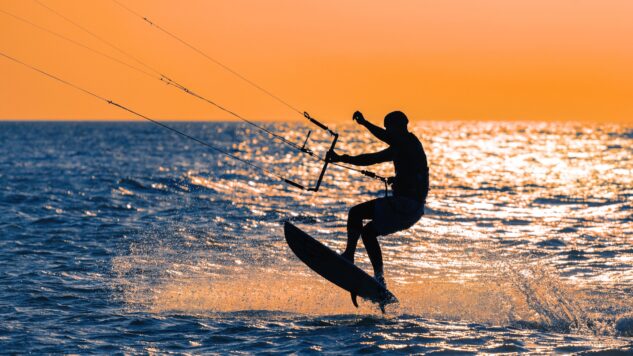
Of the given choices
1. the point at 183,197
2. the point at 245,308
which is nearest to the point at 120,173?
the point at 183,197

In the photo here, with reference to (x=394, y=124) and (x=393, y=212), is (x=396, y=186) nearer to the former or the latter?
(x=393, y=212)

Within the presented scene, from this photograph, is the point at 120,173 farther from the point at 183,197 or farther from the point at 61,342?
the point at 61,342

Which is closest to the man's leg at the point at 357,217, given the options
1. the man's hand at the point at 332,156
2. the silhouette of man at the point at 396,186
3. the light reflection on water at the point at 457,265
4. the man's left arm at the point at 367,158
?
the silhouette of man at the point at 396,186

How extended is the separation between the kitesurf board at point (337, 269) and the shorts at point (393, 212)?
0.66 m

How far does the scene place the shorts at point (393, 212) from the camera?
37.9ft

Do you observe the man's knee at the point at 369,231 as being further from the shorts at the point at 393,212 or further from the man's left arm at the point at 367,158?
the man's left arm at the point at 367,158

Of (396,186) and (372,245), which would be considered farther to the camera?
(372,245)

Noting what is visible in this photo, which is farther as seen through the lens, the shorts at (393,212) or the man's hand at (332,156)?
the shorts at (393,212)

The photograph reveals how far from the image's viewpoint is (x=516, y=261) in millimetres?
17734

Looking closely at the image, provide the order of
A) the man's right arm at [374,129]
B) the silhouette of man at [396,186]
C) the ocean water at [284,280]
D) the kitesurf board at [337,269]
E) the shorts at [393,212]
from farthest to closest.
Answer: the kitesurf board at [337,269], the shorts at [393,212], the silhouette of man at [396,186], the man's right arm at [374,129], the ocean water at [284,280]

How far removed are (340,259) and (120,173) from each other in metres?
37.1

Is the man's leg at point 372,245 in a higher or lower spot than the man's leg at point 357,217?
lower

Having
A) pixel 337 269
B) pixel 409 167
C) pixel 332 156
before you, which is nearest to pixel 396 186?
pixel 409 167

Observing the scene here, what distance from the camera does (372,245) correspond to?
39.0ft
